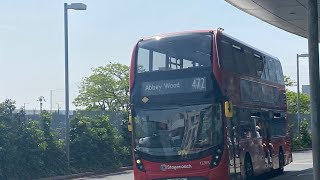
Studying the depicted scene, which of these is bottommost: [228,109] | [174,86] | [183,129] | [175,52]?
[183,129]

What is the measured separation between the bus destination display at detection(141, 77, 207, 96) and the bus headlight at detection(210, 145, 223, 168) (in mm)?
1443

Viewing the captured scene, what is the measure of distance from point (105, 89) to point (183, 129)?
40.9 meters

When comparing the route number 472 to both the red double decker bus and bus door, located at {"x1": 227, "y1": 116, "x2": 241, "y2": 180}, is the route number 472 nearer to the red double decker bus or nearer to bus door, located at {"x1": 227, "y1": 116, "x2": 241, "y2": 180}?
the red double decker bus

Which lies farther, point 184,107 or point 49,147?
point 49,147

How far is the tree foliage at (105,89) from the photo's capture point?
5681cm

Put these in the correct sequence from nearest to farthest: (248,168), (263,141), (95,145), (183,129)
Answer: (183,129), (248,168), (263,141), (95,145)

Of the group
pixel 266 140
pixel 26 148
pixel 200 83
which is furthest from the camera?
pixel 26 148

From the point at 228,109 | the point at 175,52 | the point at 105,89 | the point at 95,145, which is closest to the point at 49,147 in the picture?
the point at 95,145

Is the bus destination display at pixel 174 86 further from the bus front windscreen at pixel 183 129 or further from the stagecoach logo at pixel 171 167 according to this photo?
the stagecoach logo at pixel 171 167

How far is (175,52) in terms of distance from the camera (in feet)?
54.7

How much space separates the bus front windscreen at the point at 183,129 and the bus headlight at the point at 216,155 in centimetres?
12

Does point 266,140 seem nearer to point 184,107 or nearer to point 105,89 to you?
point 184,107

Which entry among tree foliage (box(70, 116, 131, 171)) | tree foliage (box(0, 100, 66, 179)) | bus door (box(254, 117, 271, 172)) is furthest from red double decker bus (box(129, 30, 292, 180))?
tree foliage (box(70, 116, 131, 171))

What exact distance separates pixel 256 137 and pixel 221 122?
14.4 ft
